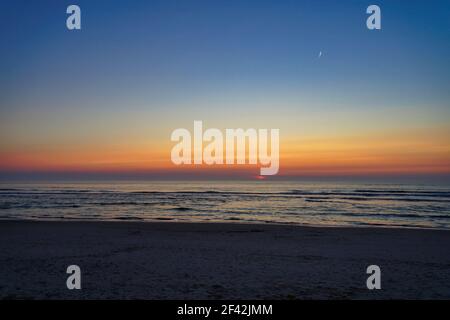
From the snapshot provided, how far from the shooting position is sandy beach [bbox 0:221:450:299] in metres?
8.47

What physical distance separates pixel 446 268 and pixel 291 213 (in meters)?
20.4

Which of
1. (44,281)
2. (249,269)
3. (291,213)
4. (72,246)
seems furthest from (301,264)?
(291,213)

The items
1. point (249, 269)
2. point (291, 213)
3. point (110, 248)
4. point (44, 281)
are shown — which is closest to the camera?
point (44, 281)

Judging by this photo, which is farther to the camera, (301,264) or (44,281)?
(301,264)

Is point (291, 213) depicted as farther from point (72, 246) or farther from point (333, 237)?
point (72, 246)

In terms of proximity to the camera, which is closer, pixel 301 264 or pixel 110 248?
pixel 301 264

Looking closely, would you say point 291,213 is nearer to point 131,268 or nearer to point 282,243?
point 282,243

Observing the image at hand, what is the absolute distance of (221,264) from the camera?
11.2 metres

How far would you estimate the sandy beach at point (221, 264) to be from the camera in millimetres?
8469
